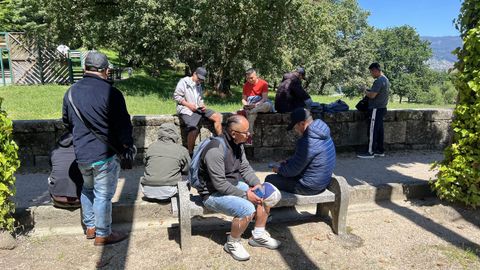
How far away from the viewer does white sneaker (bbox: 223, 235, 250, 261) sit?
3.70 m

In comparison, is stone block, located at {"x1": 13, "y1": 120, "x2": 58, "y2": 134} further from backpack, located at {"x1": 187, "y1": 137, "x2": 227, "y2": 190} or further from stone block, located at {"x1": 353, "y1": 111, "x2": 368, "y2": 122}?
stone block, located at {"x1": 353, "y1": 111, "x2": 368, "y2": 122}

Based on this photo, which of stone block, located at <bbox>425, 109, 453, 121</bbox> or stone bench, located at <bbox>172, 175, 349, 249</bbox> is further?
stone block, located at <bbox>425, 109, 453, 121</bbox>

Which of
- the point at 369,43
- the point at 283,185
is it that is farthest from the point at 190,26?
the point at 369,43

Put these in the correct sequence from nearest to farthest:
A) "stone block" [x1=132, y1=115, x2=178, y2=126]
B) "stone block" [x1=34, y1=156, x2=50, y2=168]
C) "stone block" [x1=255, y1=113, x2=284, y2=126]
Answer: "stone block" [x1=34, y1=156, x2=50, y2=168], "stone block" [x1=132, y1=115, x2=178, y2=126], "stone block" [x1=255, y1=113, x2=284, y2=126]

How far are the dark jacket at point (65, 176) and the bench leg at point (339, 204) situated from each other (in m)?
2.82

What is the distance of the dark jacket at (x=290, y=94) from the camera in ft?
22.6

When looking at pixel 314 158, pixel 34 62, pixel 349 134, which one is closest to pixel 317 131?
pixel 314 158

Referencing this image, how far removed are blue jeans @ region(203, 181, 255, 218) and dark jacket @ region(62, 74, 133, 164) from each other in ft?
3.30

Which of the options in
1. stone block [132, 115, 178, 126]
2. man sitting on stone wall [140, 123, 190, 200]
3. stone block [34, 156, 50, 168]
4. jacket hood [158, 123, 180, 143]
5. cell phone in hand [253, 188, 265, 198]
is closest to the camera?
cell phone in hand [253, 188, 265, 198]

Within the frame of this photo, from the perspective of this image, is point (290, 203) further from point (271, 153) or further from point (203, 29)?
point (203, 29)

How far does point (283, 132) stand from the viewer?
283 inches

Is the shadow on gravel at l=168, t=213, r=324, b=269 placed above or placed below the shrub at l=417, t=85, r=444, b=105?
below

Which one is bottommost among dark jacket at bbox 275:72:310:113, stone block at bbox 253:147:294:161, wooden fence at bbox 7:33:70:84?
stone block at bbox 253:147:294:161

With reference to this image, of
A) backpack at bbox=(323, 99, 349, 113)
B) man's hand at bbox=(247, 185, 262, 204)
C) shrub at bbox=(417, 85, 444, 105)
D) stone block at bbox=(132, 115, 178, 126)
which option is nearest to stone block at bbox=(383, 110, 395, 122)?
backpack at bbox=(323, 99, 349, 113)
